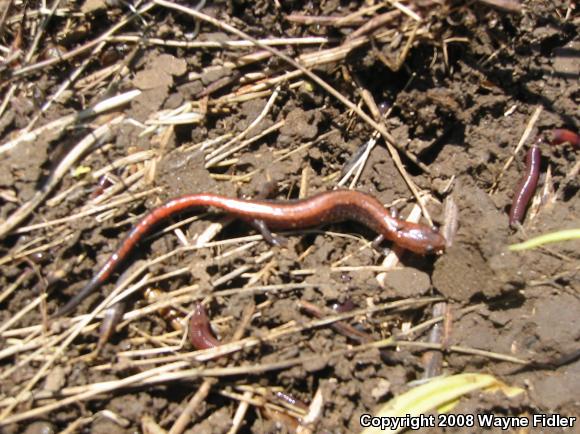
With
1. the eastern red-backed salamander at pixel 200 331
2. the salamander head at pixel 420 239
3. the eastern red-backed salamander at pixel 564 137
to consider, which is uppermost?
the eastern red-backed salamander at pixel 564 137

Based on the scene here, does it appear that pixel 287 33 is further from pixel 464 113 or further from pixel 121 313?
pixel 121 313

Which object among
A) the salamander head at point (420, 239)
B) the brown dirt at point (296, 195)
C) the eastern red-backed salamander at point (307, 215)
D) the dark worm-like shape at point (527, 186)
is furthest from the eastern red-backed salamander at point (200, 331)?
the dark worm-like shape at point (527, 186)

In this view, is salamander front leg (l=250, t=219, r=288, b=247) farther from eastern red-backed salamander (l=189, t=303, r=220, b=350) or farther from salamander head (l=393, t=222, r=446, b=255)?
salamander head (l=393, t=222, r=446, b=255)

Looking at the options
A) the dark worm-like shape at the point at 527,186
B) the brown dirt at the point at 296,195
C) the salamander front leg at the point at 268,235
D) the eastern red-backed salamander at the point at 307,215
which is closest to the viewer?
the brown dirt at the point at 296,195

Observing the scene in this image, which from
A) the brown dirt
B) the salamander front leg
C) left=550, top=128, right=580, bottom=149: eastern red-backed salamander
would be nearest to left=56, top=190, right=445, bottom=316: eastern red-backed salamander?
the salamander front leg

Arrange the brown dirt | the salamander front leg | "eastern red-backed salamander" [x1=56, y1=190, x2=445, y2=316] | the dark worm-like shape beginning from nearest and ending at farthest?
the brown dirt < "eastern red-backed salamander" [x1=56, y1=190, x2=445, y2=316] < the salamander front leg < the dark worm-like shape

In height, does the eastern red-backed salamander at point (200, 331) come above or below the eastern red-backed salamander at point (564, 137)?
below

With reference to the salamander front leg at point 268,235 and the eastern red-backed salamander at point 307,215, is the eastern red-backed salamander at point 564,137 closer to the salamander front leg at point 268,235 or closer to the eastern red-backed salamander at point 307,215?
the eastern red-backed salamander at point 307,215
